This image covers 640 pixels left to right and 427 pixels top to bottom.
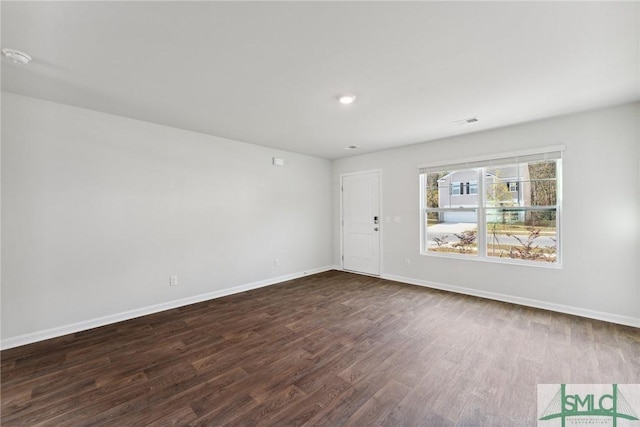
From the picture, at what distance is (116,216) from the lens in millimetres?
3199

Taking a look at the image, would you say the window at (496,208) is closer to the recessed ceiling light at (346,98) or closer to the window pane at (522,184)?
the window pane at (522,184)

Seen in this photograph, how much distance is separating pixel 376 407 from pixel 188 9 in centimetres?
279

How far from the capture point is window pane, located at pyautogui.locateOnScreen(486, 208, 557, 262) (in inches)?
139

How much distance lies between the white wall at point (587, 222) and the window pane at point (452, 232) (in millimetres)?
303

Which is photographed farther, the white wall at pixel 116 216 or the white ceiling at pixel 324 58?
the white wall at pixel 116 216

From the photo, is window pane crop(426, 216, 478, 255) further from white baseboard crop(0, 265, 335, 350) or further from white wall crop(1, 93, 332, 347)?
white baseboard crop(0, 265, 335, 350)

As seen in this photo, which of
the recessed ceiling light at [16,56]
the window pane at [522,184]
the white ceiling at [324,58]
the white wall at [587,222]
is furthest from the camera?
the window pane at [522,184]

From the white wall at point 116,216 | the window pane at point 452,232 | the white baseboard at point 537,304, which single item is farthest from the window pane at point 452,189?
the white wall at point 116,216

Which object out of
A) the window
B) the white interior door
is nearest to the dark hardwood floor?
the window

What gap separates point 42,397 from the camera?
1890 millimetres

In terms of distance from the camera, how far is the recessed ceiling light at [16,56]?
6.32 feet

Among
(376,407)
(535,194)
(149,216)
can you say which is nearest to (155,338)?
(149,216)

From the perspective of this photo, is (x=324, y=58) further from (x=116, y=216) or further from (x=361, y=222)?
(x=361, y=222)

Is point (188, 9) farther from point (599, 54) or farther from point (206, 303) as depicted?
point (206, 303)
